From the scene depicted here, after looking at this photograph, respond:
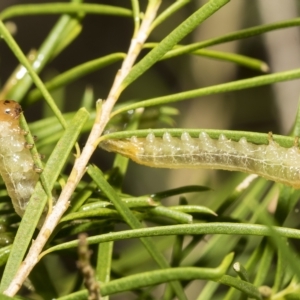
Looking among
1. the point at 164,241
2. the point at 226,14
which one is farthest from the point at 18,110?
the point at 226,14

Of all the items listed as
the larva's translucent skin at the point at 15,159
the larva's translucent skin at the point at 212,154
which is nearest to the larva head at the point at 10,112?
the larva's translucent skin at the point at 15,159

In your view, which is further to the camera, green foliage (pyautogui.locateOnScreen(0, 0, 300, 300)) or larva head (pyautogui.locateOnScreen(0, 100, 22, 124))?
larva head (pyautogui.locateOnScreen(0, 100, 22, 124))

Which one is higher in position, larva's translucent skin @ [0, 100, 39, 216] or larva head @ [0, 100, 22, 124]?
larva head @ [0, 100, 22, 124]

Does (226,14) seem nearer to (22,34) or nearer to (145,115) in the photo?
(22,34)

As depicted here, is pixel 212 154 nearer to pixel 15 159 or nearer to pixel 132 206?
pixel 132 206

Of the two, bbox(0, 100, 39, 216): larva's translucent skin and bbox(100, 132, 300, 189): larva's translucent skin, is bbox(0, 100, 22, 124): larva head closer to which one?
bbox(0, 100, 39, 216): larva's translucent skin

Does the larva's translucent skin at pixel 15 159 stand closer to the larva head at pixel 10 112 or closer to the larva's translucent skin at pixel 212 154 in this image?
the larva head at pixel 10 112

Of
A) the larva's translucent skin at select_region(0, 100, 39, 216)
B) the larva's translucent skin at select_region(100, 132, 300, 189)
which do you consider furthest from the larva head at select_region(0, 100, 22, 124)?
the larva's translucent skin at select_region(100, 132, 300, 189)
